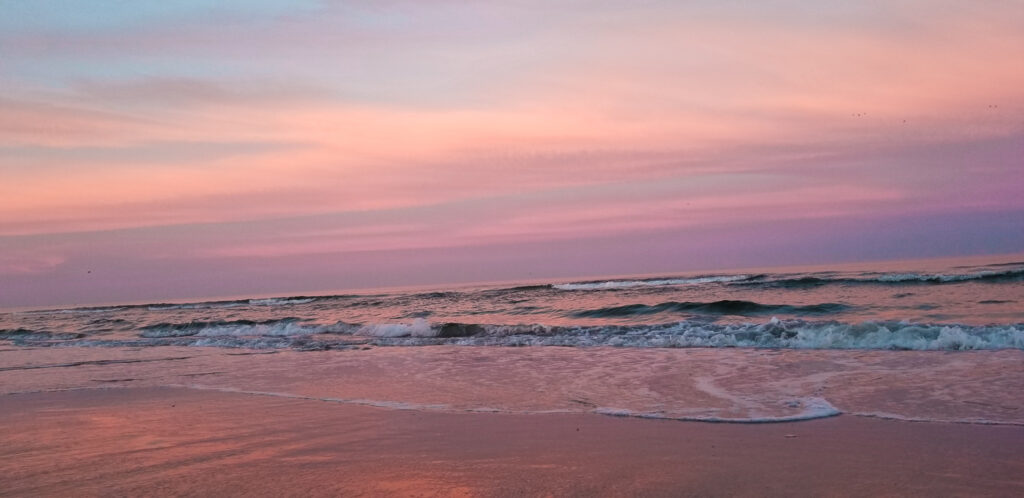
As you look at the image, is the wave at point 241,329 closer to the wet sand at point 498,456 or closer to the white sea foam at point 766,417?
the wet sand at point 498,456

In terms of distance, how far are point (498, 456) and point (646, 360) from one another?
18.8ft

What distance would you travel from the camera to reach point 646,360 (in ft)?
34.5

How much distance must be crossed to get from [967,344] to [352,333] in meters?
14.2

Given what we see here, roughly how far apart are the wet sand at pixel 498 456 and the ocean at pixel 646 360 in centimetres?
62

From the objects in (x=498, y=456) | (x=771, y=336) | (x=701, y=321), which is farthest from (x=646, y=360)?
(x=701, y=321)

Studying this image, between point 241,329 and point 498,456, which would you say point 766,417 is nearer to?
point 498,456

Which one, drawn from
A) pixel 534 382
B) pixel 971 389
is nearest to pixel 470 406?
pixel 534 382

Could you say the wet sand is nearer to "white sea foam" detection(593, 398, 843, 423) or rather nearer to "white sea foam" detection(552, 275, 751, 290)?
"white sea foam" detection(593, 398, 843, 423)

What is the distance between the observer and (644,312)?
66.1 ft

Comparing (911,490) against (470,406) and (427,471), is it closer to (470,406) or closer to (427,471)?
(427,471)

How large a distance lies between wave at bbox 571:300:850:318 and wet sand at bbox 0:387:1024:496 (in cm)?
1250

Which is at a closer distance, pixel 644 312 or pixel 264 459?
pixel 264 459

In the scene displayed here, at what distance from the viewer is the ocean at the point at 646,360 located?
23.2ft

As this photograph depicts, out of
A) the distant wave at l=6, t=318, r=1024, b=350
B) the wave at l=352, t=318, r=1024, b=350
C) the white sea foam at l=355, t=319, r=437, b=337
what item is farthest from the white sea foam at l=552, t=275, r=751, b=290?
the wave at l=352, t=318, r=1024, b=350
